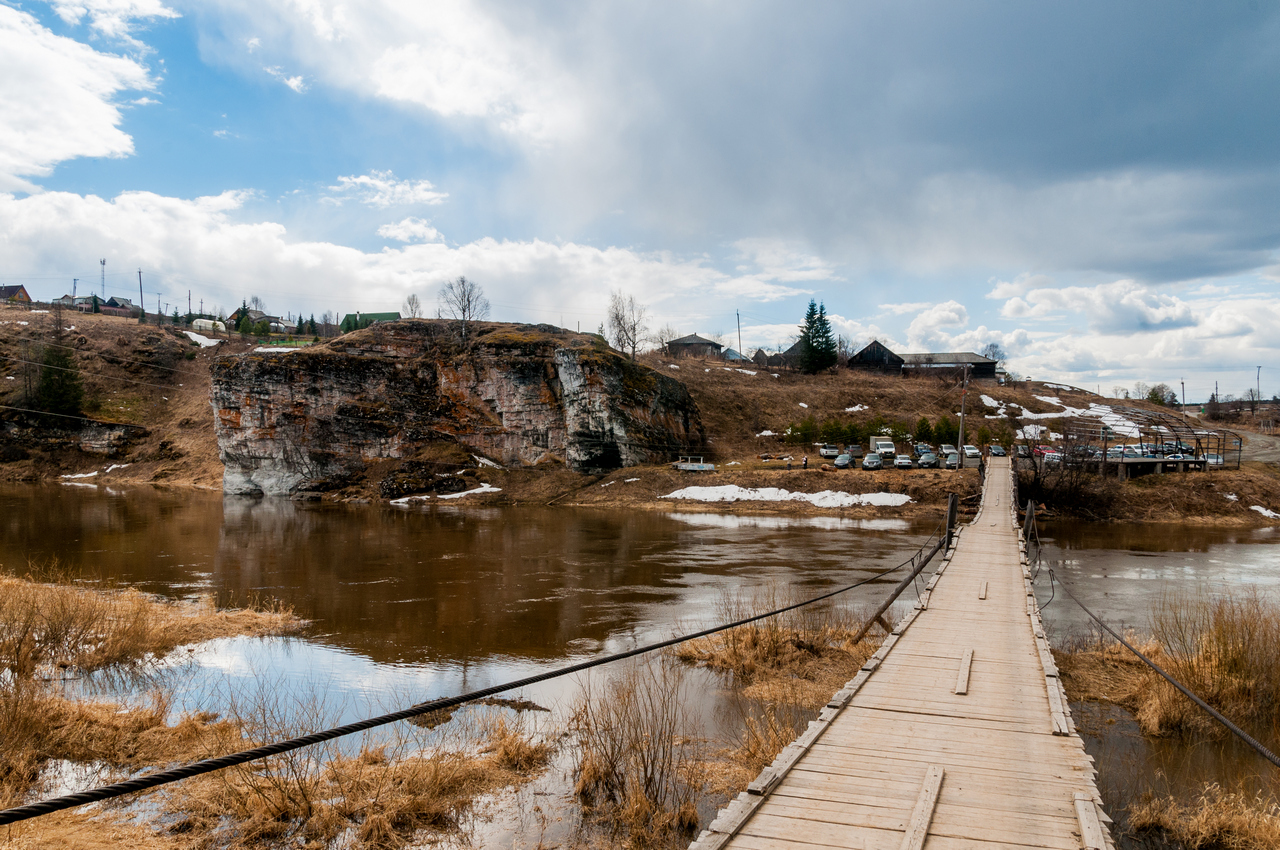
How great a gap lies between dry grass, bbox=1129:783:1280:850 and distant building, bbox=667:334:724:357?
10201 cm

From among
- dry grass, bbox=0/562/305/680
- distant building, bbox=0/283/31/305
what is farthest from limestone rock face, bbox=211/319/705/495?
distant building, bbox=0/283/31/305

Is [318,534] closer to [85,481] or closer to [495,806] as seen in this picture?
[495,806]

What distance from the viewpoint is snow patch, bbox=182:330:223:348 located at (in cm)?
10076

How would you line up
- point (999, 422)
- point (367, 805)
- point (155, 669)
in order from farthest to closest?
point (999, 422) → point (155, 669) → point (367, 805)

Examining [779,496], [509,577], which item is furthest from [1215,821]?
[779,496]

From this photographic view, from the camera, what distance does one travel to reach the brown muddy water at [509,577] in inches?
525

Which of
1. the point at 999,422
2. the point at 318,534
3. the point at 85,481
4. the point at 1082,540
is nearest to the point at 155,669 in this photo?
the point at 318,534

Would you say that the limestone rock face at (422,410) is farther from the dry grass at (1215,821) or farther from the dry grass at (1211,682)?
the dry grass at (1215,821)

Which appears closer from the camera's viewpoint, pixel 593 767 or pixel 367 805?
pixel 367 805

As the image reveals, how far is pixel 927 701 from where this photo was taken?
8758 millimetres

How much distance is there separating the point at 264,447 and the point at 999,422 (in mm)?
69410

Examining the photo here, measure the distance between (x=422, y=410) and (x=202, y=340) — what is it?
62.3m

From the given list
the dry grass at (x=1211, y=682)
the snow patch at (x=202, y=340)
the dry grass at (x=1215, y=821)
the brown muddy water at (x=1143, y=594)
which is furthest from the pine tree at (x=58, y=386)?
the dry grass at (x=1215, y=821)

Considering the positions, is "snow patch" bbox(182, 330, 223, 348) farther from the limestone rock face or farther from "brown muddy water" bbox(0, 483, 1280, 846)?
"brown muddy water" bbox(0, 483, 1280, 846)
